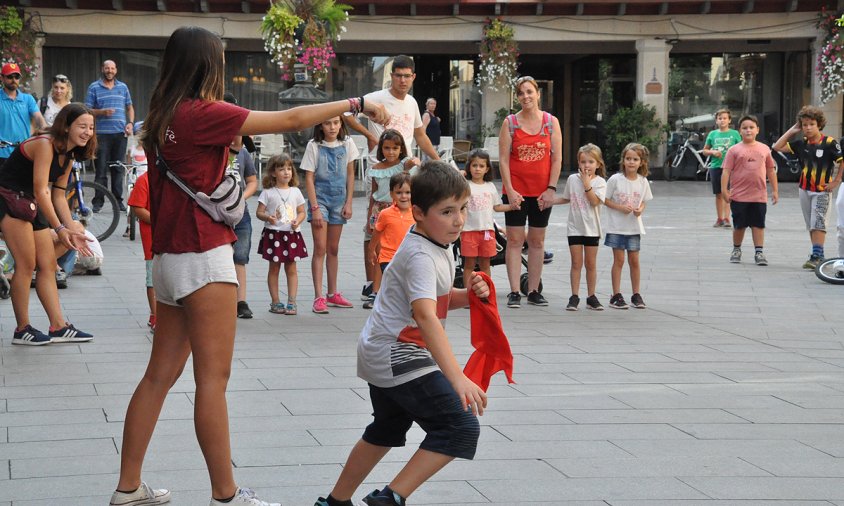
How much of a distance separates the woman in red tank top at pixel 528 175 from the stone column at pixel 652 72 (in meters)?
19.2

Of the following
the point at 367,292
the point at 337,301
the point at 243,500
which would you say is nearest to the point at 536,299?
the point at 367,292

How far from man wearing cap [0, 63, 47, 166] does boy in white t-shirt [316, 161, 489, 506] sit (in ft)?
31.6

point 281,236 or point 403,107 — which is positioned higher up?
point 403,107

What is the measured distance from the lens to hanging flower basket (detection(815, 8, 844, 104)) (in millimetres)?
26766

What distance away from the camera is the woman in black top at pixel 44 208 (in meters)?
7.04

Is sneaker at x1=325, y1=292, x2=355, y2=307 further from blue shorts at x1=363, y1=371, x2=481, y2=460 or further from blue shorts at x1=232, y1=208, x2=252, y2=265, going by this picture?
blue shorts at x1=363, y1=371, x2=481, y2=460

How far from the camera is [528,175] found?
9.77 meters

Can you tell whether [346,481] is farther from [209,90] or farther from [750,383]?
[750,383]

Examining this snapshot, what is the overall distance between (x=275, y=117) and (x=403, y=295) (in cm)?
75

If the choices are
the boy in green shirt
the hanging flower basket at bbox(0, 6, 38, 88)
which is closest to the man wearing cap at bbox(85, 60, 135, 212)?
the boy in green shirt

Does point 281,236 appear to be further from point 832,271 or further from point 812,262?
point 812,262

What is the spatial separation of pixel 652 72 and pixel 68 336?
2266 centimetres

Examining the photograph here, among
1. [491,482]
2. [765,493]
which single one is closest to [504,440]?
[491,482]

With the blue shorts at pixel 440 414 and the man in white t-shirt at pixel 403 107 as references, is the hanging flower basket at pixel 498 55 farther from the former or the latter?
the blue shorts at pixel 440 414
